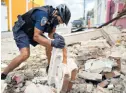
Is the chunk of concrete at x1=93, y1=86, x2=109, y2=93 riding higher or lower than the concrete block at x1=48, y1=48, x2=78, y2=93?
lower

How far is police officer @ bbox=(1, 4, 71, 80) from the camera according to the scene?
3271 mm

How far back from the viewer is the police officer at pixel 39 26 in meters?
3.27

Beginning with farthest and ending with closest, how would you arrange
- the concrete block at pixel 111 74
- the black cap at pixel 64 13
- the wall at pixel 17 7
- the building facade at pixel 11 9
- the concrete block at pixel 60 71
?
1. the wall at pixel 17 7
2. the building facade at pixel 11 9
3. the concrete block at pixel 111 74
4. the black cap at pixel 64 13
5. the concrete block at pixel 60 71

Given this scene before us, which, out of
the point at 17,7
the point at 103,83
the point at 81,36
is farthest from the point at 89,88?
the point at 17,7

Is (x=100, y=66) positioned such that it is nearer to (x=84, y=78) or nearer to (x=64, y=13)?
(x=84, y=78)

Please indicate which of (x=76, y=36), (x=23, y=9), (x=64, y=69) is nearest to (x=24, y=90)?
(x=64, y=69)

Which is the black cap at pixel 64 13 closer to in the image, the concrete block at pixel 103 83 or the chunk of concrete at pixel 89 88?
the chunk of concrete at pixel 89 88

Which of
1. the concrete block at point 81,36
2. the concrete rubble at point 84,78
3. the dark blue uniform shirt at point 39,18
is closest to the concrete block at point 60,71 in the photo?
the concrete rubble at point 84,78

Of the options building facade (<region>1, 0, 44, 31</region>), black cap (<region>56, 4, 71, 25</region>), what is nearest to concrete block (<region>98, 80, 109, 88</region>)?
black cap (<region>56, 4, 71, 25</region>)

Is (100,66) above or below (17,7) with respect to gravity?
below

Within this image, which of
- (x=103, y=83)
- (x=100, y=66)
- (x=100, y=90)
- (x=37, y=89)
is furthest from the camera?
(x=100, y=66)

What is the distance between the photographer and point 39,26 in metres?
3.27

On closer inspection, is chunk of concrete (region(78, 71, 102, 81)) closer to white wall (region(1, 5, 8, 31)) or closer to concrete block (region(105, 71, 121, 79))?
concrete block (region(105, 71, 121, 79))

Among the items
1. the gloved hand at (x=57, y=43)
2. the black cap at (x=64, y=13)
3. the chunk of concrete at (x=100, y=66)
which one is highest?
the black cap at (x=64, y=13)
